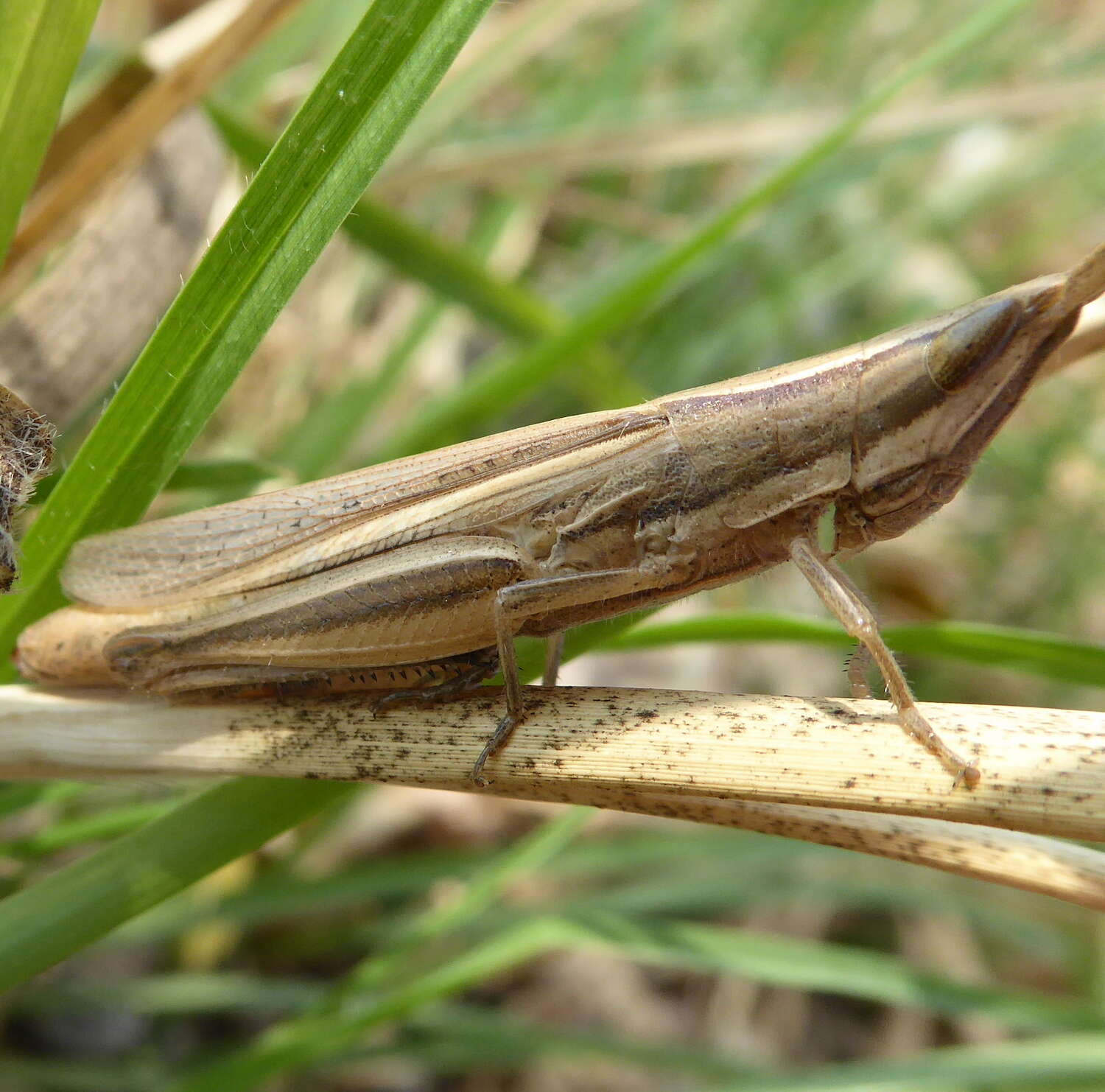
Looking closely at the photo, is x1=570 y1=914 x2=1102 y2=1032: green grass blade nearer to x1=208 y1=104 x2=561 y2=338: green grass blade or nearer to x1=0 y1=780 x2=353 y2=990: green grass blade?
x1=0 y1=780 x2=353 y2=990: green grass blade

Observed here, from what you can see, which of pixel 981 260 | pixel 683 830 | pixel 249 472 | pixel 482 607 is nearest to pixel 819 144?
pixel 482 607

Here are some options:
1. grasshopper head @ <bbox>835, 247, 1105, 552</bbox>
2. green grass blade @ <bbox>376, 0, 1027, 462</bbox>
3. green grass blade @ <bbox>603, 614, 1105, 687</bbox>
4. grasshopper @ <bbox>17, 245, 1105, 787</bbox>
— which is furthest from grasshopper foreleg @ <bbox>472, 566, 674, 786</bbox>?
green grass blade @ <bbox>376, 0, 1027, 462</bbox>

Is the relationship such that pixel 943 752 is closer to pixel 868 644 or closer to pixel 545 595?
pixel 868 644

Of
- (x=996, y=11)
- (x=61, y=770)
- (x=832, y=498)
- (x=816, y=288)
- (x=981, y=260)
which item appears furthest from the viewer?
(x=981, y=260)

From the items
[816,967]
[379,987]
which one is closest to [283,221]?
[379,987]

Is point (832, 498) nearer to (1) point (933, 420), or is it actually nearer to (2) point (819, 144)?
(1) point (933, 420)
